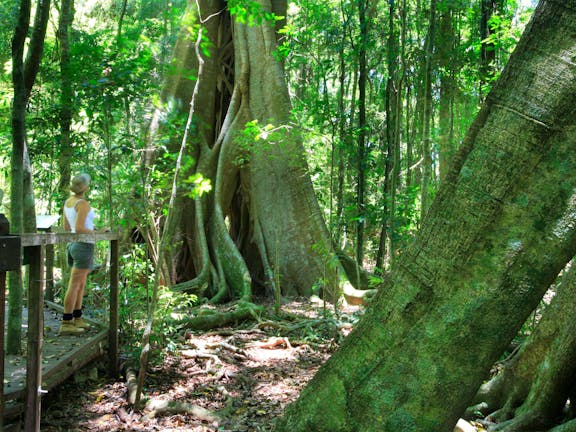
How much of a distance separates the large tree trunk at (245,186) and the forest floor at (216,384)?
1733mm

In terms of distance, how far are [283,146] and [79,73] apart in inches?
186

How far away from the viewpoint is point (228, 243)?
9875mm

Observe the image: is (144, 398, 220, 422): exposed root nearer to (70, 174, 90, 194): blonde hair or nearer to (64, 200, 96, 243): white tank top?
(64, 200, 96, 243): white tank top

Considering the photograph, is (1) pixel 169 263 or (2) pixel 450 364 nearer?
(2) pixel 450 364

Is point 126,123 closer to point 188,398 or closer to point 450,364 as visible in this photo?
point 188,398

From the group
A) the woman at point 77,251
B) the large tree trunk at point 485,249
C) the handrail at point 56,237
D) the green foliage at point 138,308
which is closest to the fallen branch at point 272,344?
the green foliage at point 138,308

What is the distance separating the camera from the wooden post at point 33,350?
11.0 ft

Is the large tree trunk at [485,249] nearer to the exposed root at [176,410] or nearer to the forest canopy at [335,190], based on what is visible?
the forest canopy at [335,190]

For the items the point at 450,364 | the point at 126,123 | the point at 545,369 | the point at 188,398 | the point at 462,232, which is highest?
the point at 126,123

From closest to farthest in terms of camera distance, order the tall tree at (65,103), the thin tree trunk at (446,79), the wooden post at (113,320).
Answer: the wooden post at (113,320) → the tall tree at (65,103) → the thin tree trunk at (446,79)

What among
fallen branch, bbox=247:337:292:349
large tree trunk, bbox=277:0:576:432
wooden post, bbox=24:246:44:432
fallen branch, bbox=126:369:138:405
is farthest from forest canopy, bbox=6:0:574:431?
wooden post, bbox=24:246:44:432

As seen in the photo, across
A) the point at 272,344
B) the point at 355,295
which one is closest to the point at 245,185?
the point at 355,295

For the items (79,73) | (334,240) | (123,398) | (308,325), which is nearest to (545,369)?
(123,398)

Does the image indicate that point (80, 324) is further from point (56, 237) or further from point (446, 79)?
point (446, 79)
